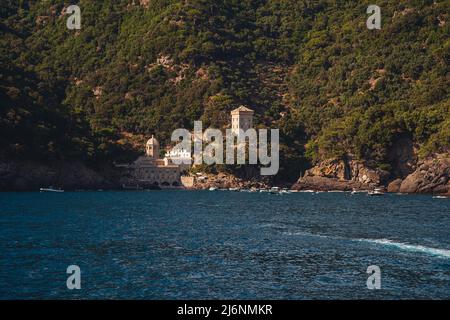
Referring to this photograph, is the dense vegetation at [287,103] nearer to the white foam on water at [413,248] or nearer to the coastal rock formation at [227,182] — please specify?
the coastal rock formation at [227,182]

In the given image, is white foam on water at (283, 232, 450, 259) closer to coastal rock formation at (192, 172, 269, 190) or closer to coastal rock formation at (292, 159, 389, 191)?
coastal rock formation at (292, 159, 389, 191)

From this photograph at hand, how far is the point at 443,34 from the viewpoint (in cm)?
18125

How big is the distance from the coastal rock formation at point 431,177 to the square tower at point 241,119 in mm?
46058

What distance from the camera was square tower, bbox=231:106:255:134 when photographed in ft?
558

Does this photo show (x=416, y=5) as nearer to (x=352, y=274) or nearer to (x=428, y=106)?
(x=428, y=106)

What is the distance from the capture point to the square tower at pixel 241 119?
170 m

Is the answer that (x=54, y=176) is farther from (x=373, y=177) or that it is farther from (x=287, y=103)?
(x=287, y=103)

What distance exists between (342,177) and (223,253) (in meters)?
103

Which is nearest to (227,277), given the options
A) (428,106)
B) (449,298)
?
(449,298)

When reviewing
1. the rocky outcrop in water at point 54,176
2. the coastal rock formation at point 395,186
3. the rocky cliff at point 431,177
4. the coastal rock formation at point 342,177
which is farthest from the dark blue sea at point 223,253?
the coastal rock formation at point 342,177

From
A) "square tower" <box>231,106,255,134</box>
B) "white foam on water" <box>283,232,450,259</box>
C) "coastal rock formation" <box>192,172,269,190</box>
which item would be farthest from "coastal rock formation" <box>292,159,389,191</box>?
"white foam on water" <box>283,232,450,259</box>

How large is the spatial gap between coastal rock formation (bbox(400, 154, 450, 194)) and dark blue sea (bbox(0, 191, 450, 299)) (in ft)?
136
